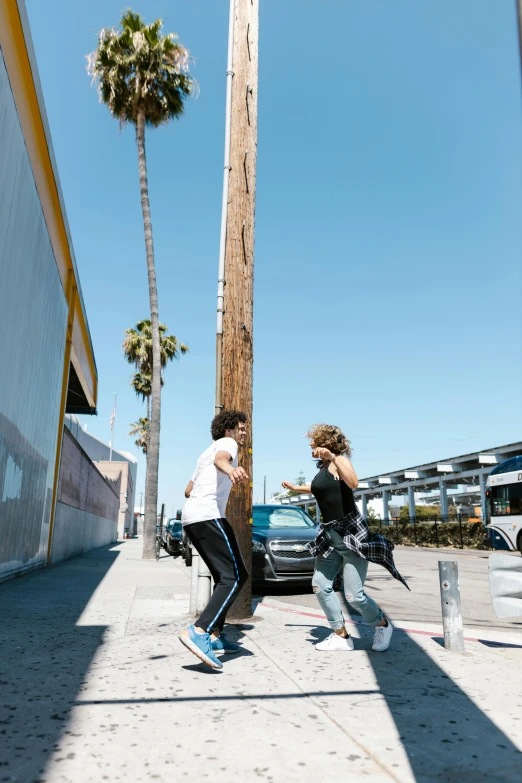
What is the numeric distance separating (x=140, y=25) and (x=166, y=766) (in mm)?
22506

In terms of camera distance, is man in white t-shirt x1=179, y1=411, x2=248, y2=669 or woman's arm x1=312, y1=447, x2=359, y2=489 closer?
man in white t-shirt x1=179, y1=411, x2=248, y2=669

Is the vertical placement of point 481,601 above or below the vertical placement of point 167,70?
below

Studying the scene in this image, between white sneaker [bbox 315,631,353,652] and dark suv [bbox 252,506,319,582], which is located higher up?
dark suv [bbox 252,506,319,582]

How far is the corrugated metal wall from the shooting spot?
7578 millimetres

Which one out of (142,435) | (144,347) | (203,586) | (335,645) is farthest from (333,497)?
(142,435)

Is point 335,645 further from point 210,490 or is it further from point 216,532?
point 210,490

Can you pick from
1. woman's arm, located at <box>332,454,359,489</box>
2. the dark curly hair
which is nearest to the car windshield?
woman's arm, located at <box>332,454,359,489</box>

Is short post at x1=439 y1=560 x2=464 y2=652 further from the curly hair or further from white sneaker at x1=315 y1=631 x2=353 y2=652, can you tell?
the curly hair

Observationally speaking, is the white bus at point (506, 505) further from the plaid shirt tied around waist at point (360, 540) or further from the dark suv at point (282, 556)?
the plaid shirt tied around waist at point (360, 540)

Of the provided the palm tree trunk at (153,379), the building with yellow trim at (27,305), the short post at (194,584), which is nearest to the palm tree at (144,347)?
the palm tree trunk at (153,379)

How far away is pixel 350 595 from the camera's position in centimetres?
448

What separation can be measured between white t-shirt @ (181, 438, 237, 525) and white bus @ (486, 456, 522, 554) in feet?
60.0

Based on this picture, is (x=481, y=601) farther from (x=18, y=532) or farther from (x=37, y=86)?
(x=37, y=86)

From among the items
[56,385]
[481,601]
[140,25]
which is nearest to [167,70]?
[140,25]
